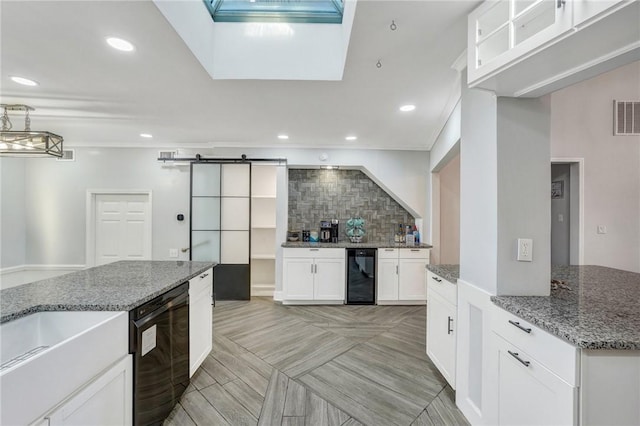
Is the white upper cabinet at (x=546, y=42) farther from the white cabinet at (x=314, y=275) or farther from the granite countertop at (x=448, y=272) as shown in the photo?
the white cabinet at (x=314, y=275)

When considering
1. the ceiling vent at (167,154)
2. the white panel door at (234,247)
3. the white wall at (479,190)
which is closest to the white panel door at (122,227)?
the ceiling vent at (167,154)

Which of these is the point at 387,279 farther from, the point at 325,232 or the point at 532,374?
the point at 532,374

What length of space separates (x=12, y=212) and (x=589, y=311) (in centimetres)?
660

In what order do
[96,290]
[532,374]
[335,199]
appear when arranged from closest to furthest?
[532,374] < [96,290] < [335,199]

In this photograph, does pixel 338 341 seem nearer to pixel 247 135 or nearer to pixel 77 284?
pixel 77 284

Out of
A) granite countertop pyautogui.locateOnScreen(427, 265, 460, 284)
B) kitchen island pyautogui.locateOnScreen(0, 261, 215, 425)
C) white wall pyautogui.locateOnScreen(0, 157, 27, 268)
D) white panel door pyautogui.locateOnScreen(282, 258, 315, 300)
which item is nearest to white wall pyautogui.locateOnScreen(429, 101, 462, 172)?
granite countertop pyautogui.locateOnScreen(427, 265, 460, 284)

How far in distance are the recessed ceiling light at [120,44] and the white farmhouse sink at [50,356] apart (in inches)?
65.7

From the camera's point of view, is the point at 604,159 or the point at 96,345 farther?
the point at 604,159

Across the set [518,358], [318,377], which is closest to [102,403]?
[318,377]

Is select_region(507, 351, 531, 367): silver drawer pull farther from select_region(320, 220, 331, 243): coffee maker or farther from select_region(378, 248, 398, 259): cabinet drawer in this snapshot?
select_region(320, 220, 331, 243): coffee maker

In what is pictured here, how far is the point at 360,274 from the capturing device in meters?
3.89

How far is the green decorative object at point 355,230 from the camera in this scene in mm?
4156

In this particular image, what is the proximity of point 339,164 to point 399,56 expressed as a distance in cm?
222

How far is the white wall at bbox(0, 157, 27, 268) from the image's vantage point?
3.91m
